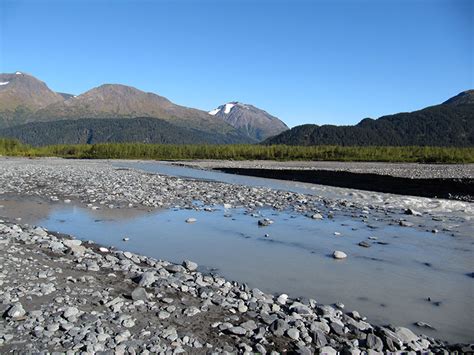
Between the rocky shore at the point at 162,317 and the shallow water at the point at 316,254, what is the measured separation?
112 centimetres

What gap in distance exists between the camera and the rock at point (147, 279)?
29.5 feet

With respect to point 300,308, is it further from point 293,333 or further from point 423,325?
point 423,325

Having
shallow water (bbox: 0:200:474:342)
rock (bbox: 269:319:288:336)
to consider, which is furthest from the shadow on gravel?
rock (bbox: 269:319:288:336)

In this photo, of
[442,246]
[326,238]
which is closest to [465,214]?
[442,246]

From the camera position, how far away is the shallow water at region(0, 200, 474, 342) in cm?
928

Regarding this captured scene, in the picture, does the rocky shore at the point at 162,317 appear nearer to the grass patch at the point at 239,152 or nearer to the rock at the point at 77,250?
the rock at the point at 77,250

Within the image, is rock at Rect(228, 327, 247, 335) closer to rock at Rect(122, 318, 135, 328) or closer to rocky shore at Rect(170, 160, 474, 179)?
rock at Rect(122, 318, 135, 328)

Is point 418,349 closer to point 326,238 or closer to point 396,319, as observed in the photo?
point 396,319

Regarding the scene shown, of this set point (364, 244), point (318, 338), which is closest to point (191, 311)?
point (318, 338)

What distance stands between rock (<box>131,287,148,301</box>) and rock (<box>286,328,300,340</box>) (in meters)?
Result: 2.93

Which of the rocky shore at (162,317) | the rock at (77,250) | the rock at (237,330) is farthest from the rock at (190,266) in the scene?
the rock at (237,330)

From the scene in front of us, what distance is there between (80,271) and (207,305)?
3.55 meters

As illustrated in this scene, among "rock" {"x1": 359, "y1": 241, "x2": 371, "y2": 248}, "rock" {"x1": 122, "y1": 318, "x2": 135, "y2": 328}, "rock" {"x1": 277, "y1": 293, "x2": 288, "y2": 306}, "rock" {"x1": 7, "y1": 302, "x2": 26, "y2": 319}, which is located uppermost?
"rock" {"x1": 7, "y1": 302, "x2": 26, "y2": 319}

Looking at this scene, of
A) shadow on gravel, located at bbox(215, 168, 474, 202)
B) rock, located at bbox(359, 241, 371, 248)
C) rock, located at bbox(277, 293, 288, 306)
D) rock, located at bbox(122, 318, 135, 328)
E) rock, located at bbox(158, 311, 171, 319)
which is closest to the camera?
rock, located at bbox(122, 318, 135, 328)
